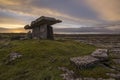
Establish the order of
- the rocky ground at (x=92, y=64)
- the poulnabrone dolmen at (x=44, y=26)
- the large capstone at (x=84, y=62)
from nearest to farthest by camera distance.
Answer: the rocky ground at (x=92, y=64), the large capstone at (x=84, y=62), the poulnabrone dolmen at (x=44, y=26)

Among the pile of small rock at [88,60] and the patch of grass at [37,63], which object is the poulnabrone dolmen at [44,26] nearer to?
the patch of grass at [37,63]

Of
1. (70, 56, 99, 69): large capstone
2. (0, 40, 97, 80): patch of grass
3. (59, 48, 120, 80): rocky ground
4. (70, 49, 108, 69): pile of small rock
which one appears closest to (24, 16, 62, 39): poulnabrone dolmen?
(0, 40, 97, 80): patch of grass

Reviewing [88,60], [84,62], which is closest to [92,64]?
[88,60]

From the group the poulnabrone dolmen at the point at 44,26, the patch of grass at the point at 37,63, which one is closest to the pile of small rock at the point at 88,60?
the patch of grass at the point at 37,63

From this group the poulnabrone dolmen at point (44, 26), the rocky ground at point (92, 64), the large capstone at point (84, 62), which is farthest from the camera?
the poulnabrone dolmen at point (44, 26)

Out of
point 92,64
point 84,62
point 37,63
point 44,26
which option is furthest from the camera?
point 44,26

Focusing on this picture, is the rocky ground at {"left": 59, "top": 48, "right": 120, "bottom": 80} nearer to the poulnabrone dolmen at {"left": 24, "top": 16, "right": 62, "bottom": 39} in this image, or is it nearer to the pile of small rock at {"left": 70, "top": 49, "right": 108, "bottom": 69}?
the pile of small rock at {"left": 70, "top": 49, "right": 108, "bottom": 69}

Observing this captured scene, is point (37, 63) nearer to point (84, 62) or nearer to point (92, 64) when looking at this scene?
point (84, 62)

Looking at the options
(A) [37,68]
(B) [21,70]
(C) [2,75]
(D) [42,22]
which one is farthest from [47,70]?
(D) [42,22]

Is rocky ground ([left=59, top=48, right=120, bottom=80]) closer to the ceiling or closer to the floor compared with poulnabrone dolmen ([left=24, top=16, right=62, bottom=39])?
closer to the floor

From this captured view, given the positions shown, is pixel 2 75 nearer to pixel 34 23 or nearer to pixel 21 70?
pixel 21 70

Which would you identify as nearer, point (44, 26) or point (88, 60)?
point (88, 60)

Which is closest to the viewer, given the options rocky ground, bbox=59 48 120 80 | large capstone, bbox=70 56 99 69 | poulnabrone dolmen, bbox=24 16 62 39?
rocky ground, bbox=59 48 120 80

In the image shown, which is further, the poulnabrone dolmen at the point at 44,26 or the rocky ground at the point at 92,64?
the poulnabrone dolmen at the point at 44,26
